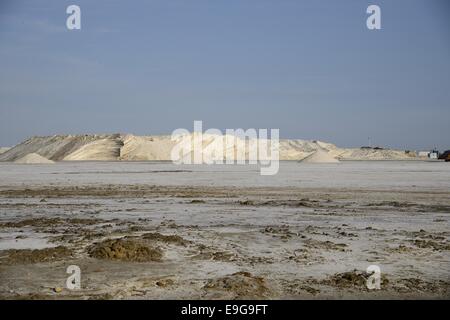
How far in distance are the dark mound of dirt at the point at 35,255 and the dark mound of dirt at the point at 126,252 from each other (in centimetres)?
49

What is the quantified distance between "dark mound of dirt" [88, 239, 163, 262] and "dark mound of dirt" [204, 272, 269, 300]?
1790mm

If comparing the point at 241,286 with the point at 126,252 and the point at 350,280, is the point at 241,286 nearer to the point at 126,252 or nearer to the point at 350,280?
the point at 350,280

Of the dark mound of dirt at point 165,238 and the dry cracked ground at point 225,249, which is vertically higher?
the dark mound of dirt at point 165,238

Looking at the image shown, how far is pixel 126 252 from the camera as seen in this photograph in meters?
8.70

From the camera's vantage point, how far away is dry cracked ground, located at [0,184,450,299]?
6832 mm

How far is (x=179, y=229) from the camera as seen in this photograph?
11.7 m

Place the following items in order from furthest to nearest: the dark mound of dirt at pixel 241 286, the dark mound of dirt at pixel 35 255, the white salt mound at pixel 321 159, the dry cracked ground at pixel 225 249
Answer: the white salt mound at pixel 321 159 → the dark mound of dirt at pixel 35 255 → the dry cracked ground at pixel 225 249 → the dark mound of dirt at pixel 241 286

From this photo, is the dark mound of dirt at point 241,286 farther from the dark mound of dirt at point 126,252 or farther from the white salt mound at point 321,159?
the white salt mound at point 321,159

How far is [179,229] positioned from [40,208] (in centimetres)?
657

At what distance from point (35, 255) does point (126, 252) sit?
1.59m

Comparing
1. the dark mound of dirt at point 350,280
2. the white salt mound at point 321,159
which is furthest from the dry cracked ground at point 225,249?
the white salt mound at point 321,159

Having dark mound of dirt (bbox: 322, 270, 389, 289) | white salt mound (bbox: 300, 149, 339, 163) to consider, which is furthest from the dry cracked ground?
white salt mound (bbox: 300, 149, 339, 163)

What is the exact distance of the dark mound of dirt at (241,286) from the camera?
651cm
